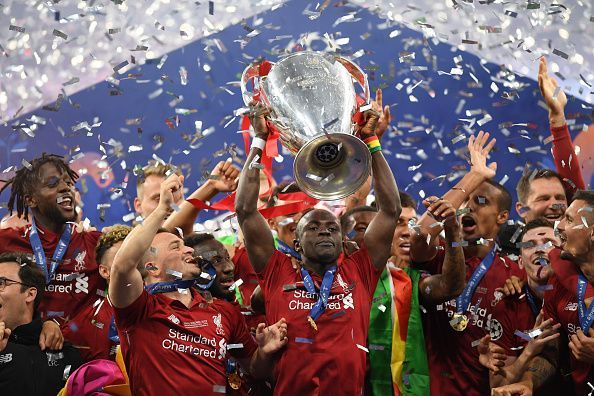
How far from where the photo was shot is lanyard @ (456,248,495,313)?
4.27 meters

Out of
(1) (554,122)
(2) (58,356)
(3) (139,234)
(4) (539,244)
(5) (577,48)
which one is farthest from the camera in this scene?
(5) (577,48)

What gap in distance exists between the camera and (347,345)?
149 inches

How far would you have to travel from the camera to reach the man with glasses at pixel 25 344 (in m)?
3.77

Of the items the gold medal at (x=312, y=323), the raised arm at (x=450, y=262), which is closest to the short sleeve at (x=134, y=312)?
the gold medal at (x=312, y=323)

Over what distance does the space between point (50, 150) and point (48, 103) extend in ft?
1.36

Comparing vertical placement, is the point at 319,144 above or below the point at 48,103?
above

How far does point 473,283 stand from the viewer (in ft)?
14.1

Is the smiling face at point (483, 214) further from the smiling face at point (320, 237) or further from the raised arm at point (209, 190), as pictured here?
the raised arm at point (209, 190)

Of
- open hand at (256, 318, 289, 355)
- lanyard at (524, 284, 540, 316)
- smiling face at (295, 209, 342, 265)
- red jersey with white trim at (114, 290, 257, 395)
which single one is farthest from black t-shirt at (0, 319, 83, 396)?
lanyard at (524, 284, 540, 316)

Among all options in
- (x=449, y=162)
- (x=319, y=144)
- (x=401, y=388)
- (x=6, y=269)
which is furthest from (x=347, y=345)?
(x=449, y=162)

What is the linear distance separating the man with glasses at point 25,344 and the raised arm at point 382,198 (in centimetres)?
150

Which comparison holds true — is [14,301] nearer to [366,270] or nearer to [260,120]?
[260,120]

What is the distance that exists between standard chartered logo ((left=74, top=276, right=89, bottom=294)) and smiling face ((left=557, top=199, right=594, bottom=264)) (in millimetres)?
2329

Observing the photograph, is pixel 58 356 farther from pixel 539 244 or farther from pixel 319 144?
pixel 539 244
